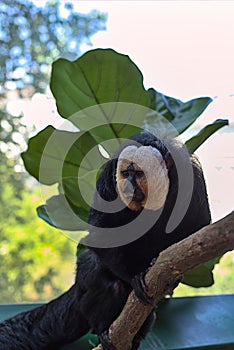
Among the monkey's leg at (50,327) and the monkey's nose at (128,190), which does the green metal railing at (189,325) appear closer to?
the monkey's leg at (50,327)

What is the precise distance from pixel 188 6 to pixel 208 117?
329 mm

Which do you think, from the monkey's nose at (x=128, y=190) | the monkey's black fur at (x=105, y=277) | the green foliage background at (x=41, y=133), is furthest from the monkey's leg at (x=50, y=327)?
the monkey's nose at (x=128, y=190)

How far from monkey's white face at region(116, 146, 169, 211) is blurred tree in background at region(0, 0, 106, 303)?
18.8 inches

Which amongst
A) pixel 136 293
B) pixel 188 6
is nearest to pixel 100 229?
pixel 136 293

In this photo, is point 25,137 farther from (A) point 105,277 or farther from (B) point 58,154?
(A) point 105,277

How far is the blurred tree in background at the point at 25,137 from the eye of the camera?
95 centimetres

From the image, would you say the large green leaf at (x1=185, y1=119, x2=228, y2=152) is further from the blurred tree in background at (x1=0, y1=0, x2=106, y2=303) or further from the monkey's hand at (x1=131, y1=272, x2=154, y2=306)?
the blurred tree in background at (x1=0, y1=0, x2=106, y2=303)

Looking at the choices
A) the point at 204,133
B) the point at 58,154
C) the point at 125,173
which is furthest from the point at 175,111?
the point at 125,173

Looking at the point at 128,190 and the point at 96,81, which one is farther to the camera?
the point at 96,81

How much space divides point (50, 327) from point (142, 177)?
35 centimetres

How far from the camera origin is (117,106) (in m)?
0.64

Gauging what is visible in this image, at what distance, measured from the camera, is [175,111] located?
762mm

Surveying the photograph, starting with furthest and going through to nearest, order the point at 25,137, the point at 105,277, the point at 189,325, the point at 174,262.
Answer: the point at 25,137, the point at 189,325, the point at 105,277, the point at 174,262

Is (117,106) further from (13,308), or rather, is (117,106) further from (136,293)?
(13,308)
